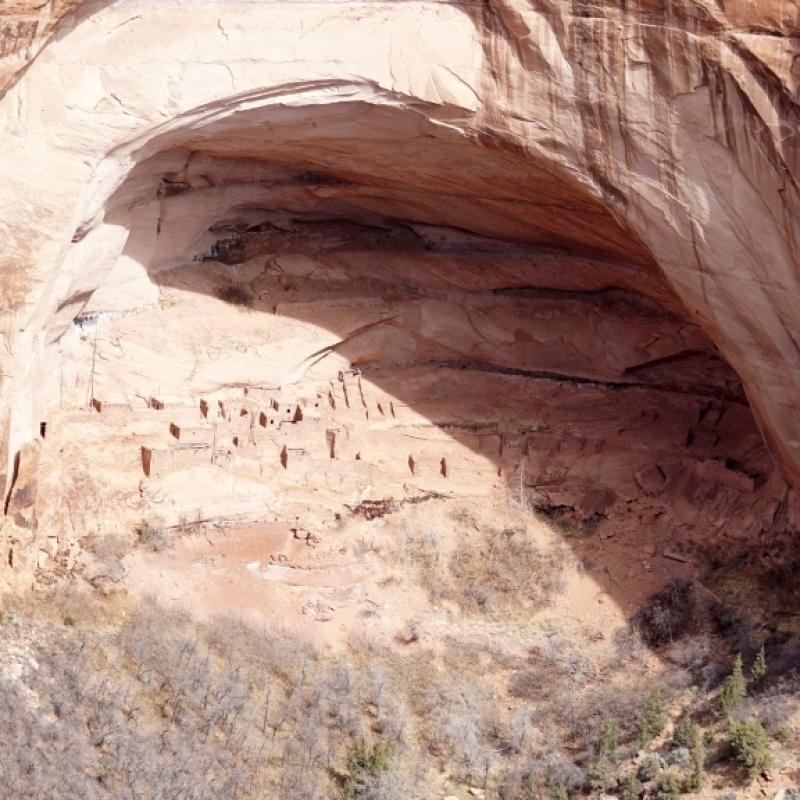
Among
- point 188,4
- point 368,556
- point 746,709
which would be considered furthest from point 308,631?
point 188,4

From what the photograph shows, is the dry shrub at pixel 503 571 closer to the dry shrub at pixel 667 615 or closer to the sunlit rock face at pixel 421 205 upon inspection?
the dry shrub at pixel 667 615

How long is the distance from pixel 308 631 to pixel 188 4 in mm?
6083

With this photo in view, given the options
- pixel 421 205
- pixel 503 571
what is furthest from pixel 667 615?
pixel 421 205

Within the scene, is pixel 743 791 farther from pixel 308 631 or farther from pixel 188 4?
pixel 188 4

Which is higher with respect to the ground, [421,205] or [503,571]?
[421,205]

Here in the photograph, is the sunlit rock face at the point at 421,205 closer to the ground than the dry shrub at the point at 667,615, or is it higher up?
higher up

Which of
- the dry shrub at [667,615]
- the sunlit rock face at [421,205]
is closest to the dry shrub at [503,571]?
the dry shrub at [667,615]

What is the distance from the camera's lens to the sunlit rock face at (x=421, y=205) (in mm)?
15867

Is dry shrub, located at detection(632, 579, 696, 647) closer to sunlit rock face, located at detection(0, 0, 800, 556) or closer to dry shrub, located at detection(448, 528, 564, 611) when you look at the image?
dry shrub, located at detection(448, 528, 564, 611)

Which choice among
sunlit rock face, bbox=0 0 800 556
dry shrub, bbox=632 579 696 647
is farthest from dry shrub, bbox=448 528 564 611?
sunlit rock face, bbox=0 0 800 556

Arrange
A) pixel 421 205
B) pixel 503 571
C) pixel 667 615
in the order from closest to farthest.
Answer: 1. pixel 667 615
2. pixel 503 571
3. pixel 421 205

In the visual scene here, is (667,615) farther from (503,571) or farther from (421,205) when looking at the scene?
(421,205)

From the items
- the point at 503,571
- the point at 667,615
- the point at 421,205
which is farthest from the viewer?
the point at 421,205

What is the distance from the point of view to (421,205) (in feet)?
61.9
